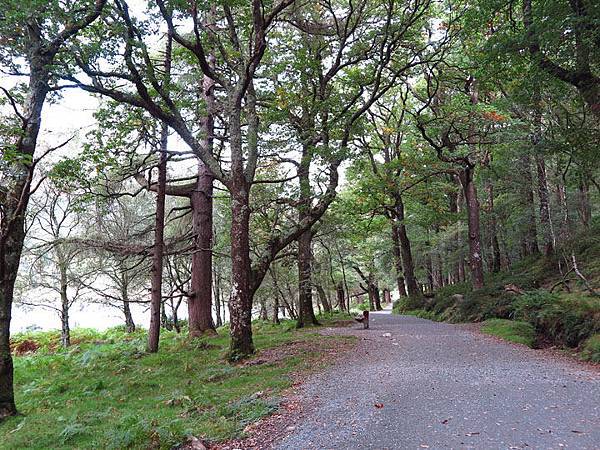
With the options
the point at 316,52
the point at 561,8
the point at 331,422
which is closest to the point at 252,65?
the point at 316,52

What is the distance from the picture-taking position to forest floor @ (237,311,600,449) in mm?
4059

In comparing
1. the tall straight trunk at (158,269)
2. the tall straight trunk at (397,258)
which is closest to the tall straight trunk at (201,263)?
the tall straight trunk at (158,269)

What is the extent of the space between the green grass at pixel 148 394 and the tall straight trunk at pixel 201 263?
45.7 inches

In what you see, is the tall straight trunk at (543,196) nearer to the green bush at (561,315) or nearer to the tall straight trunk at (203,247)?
the green bush at (561,315)

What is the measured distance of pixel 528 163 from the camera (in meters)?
16.8

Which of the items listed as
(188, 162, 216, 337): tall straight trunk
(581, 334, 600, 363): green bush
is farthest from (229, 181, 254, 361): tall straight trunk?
(581, 334, 600, 363): green bush

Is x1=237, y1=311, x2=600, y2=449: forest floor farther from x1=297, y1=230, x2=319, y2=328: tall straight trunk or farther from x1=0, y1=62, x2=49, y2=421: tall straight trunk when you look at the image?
x1=297, y1=230, x2=319, y2=328: tall straight trunk

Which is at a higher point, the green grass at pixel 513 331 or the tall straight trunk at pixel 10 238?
the tall straight trunk at pixel 10 238

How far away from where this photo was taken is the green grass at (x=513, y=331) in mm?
9859

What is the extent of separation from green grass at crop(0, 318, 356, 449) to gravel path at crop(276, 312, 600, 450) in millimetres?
1021

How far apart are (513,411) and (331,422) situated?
211cm

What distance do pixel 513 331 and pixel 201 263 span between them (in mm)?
9575

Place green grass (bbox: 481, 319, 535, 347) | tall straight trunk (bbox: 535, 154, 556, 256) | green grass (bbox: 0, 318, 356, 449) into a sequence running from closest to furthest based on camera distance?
green grass (bbox: 0, 318, 356, 449), green grass (bbox: 481, 319, 535, 347), tall straight trunk (bbox: 535, 154, 556, 256)

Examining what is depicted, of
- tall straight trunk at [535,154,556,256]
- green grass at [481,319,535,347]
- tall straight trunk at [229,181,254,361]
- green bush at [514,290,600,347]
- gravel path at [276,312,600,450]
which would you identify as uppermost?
tall straight trunk at [535,154,556,256]
